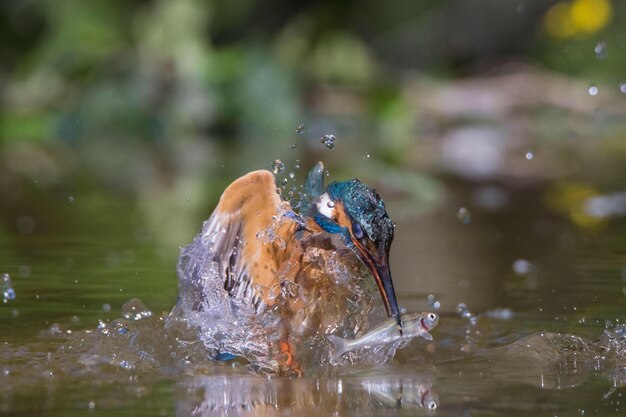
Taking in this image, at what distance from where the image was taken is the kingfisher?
343cm

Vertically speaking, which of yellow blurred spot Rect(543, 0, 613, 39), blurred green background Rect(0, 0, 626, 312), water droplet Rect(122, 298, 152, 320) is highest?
yellow blurred spot Rect(543, 0, 613, 39)

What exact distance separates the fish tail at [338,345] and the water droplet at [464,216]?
3.46 meters

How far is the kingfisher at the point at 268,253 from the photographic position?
343 centimetres

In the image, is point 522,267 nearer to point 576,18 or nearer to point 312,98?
point 312,98

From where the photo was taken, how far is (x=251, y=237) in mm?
3643

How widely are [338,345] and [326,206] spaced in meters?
0.39

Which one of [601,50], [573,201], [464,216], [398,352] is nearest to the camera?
[398,352]

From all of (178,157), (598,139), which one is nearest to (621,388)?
(178,157)

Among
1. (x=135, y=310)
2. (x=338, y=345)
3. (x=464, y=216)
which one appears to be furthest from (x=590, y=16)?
(x=338, y=345)

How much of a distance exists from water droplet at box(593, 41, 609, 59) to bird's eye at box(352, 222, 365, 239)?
11137 mm

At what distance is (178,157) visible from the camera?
10805 millimetres

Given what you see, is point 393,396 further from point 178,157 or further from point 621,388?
point 178,157

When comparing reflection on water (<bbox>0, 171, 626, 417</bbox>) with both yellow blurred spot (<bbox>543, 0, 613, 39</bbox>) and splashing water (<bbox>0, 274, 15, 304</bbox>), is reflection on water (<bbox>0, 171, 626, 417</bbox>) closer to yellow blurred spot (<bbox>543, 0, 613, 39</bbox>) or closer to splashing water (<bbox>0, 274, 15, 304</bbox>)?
splashing water (<bbox>0, 274, 15, 304</bbox>)

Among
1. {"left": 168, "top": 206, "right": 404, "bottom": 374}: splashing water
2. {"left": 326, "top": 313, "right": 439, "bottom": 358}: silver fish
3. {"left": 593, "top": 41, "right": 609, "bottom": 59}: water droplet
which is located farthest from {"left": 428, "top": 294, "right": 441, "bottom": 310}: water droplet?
{"left": 593, "top": 41, "right": 609, "bottom": 59}: water droplet
